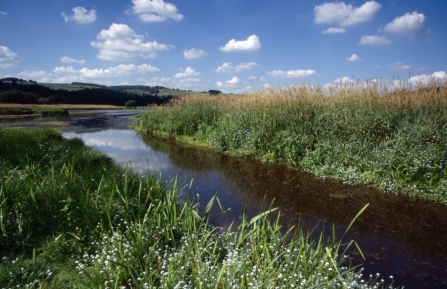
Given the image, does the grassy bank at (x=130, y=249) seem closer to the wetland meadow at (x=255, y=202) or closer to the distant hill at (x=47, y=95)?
the wetland meadow at (x=255, y=202)

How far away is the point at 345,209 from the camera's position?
6.16m

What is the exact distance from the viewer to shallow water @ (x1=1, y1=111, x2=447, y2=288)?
418cm

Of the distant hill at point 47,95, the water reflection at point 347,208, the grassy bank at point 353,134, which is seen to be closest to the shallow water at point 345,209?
the water reflection at point 347,208

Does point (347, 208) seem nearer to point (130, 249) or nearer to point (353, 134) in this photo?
point (353, 134)

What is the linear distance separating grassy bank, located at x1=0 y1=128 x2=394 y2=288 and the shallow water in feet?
2.44

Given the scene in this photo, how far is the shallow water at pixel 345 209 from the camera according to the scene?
4.18 meters

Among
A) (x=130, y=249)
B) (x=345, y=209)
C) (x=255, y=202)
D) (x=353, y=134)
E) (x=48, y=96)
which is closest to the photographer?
(x=130, y=249)

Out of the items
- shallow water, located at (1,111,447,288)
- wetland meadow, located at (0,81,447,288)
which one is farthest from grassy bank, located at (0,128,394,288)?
shallow water, located at (1,111,447,288)

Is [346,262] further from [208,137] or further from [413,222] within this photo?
[208,137]

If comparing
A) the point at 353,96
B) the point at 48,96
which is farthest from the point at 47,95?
the point at 353,96

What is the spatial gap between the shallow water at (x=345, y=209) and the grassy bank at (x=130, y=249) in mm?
743

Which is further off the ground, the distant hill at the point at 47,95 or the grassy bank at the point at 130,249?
the distant hill at the point at 47,95

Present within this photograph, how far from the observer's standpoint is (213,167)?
10.0m

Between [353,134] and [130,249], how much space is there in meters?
7.77
